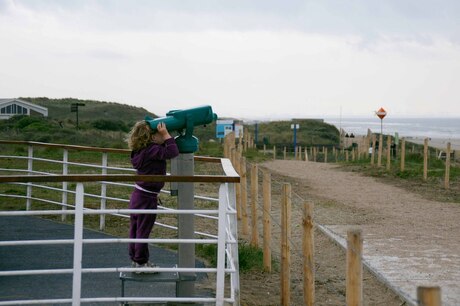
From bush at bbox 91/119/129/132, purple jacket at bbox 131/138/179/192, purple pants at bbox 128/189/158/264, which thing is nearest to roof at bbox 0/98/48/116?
bush at bbox 91/119/129/132

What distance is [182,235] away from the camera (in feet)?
20.5

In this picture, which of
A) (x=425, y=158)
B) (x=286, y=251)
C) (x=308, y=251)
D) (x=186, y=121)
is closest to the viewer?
(x=186, y=121)

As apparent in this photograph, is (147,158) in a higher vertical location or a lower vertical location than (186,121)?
lower

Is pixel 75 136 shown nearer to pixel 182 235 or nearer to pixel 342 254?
pixel 342 254

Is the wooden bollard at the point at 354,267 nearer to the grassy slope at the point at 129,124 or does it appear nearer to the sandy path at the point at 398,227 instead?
the sandy path at the point at 398,227

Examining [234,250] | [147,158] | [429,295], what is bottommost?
[234,250]

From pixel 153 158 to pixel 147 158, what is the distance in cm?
6

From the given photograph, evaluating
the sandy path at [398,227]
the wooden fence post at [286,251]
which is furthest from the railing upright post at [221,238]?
the wooden fence post at [286,251]

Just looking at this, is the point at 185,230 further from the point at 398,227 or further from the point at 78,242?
the point at 398,227

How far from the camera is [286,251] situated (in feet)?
25.4

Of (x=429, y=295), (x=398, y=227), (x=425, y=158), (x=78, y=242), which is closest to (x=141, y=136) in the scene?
(x=78, y=242)

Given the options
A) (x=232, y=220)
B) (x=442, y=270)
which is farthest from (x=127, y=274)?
(x=442, y=270)

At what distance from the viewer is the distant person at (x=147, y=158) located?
6.18 metres

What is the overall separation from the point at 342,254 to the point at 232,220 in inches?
184
